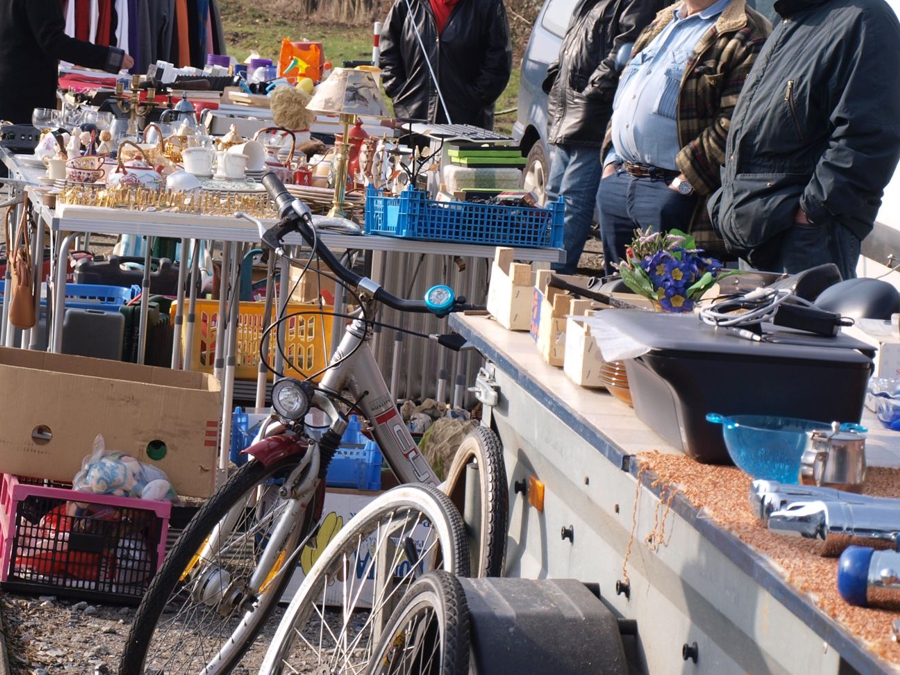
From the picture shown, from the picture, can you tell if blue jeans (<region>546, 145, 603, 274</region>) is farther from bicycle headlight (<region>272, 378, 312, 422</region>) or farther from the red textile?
the red textile

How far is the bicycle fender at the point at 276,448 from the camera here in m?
3.02

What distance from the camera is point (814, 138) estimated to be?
12.3 ft

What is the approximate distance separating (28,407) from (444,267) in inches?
74.6

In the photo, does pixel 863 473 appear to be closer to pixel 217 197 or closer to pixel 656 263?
pixel 656 263

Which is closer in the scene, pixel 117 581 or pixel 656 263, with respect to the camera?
pixel 656 263

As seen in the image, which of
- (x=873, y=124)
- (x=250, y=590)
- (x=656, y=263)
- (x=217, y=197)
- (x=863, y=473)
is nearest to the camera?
(x=863, y=473)

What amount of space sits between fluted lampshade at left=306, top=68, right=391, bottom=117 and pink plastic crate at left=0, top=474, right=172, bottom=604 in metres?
1.50

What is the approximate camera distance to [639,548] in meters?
1.95

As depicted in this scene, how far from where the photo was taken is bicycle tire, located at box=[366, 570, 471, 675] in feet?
5.82

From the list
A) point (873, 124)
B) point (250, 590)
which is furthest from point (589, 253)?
point (250, 590)

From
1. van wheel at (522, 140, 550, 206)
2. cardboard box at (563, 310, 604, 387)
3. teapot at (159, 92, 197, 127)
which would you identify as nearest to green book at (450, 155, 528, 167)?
teapot at (159, 92, 197, 127)

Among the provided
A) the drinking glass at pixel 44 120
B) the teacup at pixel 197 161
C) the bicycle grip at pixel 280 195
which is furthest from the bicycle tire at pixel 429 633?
the drinking glass at pixel 44 120

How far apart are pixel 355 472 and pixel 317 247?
3.71 ft

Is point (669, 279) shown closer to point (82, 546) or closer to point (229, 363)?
point (82, 546)
